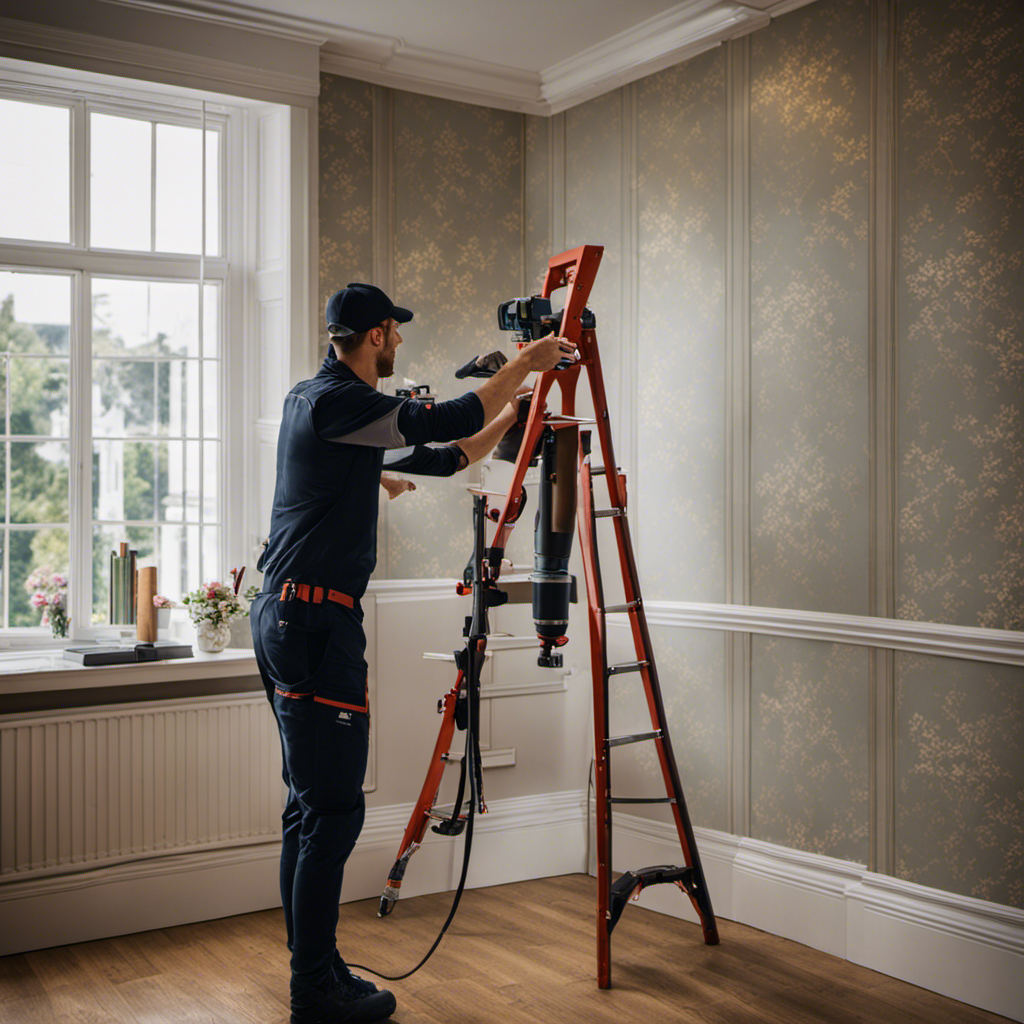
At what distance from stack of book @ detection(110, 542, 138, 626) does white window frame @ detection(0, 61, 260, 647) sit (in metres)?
0.09

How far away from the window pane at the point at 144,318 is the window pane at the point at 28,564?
68cm

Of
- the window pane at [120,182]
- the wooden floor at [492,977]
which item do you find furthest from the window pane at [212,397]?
the wooden floor at [492,977]

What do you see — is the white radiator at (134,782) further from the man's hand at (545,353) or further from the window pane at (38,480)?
the man's hand at (545,353)

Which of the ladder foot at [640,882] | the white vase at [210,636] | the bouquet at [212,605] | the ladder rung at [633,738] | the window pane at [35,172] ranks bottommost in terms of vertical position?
the ladder foot at [640,882]

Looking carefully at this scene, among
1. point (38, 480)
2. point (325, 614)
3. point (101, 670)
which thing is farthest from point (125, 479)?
point (325, 614)

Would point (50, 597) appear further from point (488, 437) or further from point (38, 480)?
point (488, 437)

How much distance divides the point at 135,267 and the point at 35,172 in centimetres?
44

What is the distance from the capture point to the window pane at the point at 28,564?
3.68 metres

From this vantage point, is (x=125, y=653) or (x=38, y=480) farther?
(x=38, y=480)

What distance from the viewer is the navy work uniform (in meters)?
2.59

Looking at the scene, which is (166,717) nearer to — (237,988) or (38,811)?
(38,811)

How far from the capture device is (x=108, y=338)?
3.81m

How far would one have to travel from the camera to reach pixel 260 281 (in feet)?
13.0

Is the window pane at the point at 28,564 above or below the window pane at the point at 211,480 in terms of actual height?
below
